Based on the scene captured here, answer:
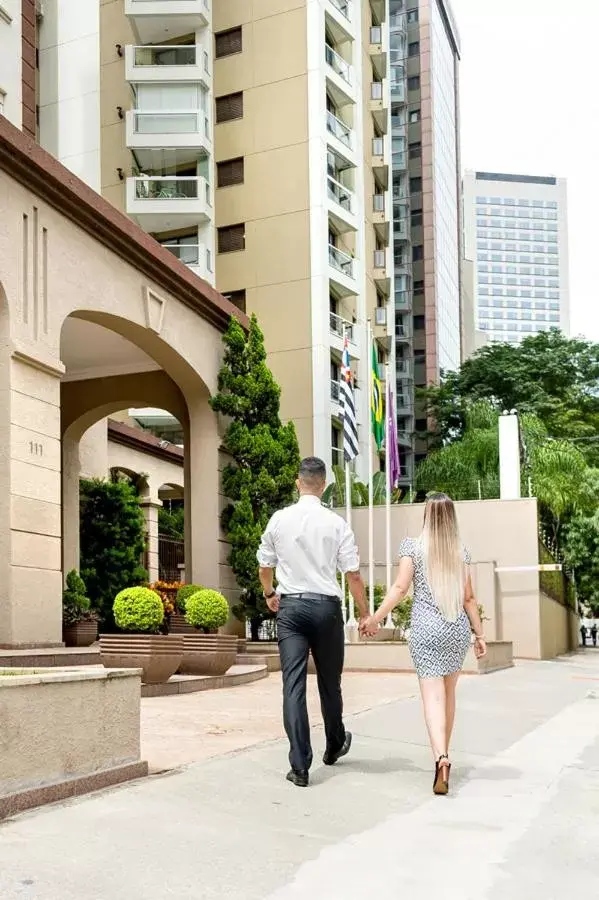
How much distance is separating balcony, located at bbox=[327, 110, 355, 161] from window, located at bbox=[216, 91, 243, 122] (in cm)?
320

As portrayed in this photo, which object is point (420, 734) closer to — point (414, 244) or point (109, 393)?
point (109, 393)

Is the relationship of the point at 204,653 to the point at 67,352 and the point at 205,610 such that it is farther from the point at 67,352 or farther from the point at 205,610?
the point at 67,352

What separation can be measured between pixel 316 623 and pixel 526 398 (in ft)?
146

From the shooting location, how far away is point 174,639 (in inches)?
500

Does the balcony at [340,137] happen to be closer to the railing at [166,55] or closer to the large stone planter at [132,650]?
the railing at [166,55]

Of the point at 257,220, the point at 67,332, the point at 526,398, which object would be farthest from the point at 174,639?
the point at 526,398

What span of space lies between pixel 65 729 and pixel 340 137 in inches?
1562

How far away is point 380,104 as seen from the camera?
49.6 m

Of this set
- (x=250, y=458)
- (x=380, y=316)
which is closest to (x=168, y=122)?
(x=380, y=316)

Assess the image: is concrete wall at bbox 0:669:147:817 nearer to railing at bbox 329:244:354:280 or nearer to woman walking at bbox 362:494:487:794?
woman walking at bbox 362:494:487:794

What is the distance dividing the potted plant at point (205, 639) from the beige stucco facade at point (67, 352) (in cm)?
178

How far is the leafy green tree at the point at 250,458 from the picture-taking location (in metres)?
21.0

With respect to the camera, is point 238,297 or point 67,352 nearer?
point 67,352

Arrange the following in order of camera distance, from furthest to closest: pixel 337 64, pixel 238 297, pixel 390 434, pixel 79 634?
1. pixel 337 64
2. pixel 238 297
3. pixel 390 434
4. pixel 79 634
